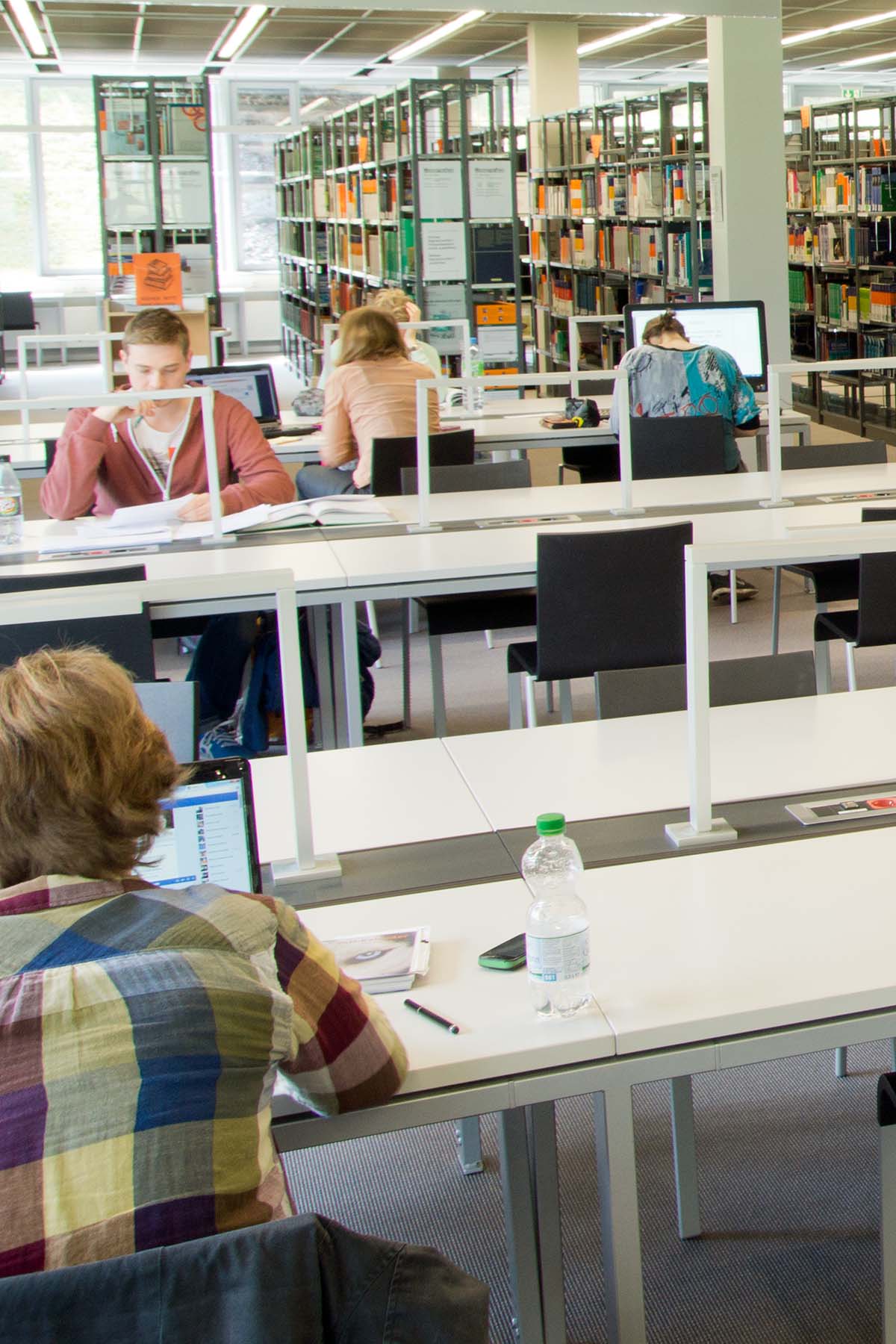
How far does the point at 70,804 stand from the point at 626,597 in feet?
7.13

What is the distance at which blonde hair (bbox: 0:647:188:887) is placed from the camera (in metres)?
1.07

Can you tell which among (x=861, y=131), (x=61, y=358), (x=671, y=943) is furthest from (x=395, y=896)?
(x=61, y=358)

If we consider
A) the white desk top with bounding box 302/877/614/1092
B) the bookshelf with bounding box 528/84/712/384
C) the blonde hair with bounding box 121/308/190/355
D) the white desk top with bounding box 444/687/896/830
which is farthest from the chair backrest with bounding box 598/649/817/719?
the bookshelf with bounding box 528/84/712/384

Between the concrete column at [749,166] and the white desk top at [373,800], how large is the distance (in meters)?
5.55

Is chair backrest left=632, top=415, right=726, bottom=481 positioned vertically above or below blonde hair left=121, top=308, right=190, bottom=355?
below

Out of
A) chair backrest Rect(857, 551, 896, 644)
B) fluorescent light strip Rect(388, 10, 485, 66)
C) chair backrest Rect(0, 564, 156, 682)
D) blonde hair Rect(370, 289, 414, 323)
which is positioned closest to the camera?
chair backrest Rect(0, 564, 156, 682)

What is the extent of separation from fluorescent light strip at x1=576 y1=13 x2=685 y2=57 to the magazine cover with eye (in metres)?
10.9

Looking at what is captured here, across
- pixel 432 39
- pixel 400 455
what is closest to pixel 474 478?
pixel 400 455

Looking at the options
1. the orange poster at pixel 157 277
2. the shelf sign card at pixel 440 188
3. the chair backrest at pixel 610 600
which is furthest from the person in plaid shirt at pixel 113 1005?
the shelf sign card at pixel 440 188

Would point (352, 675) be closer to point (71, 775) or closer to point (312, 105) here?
point (71, 775)

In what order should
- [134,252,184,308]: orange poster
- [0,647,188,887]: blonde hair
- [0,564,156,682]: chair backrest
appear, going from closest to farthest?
[0,647,188,887]: blonde hair, [0,564,156,682]: chair backrest, [134,252,184,308]: orange poster

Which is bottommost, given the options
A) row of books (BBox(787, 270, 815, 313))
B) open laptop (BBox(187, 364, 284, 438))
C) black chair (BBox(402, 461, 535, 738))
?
black chair (BBox(402, 461, 535, 738))

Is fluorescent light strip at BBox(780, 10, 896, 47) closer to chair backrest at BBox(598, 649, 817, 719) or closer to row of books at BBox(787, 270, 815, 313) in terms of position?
row of books at BBox(787, 270, 815, 313)

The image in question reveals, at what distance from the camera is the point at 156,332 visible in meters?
3.80
